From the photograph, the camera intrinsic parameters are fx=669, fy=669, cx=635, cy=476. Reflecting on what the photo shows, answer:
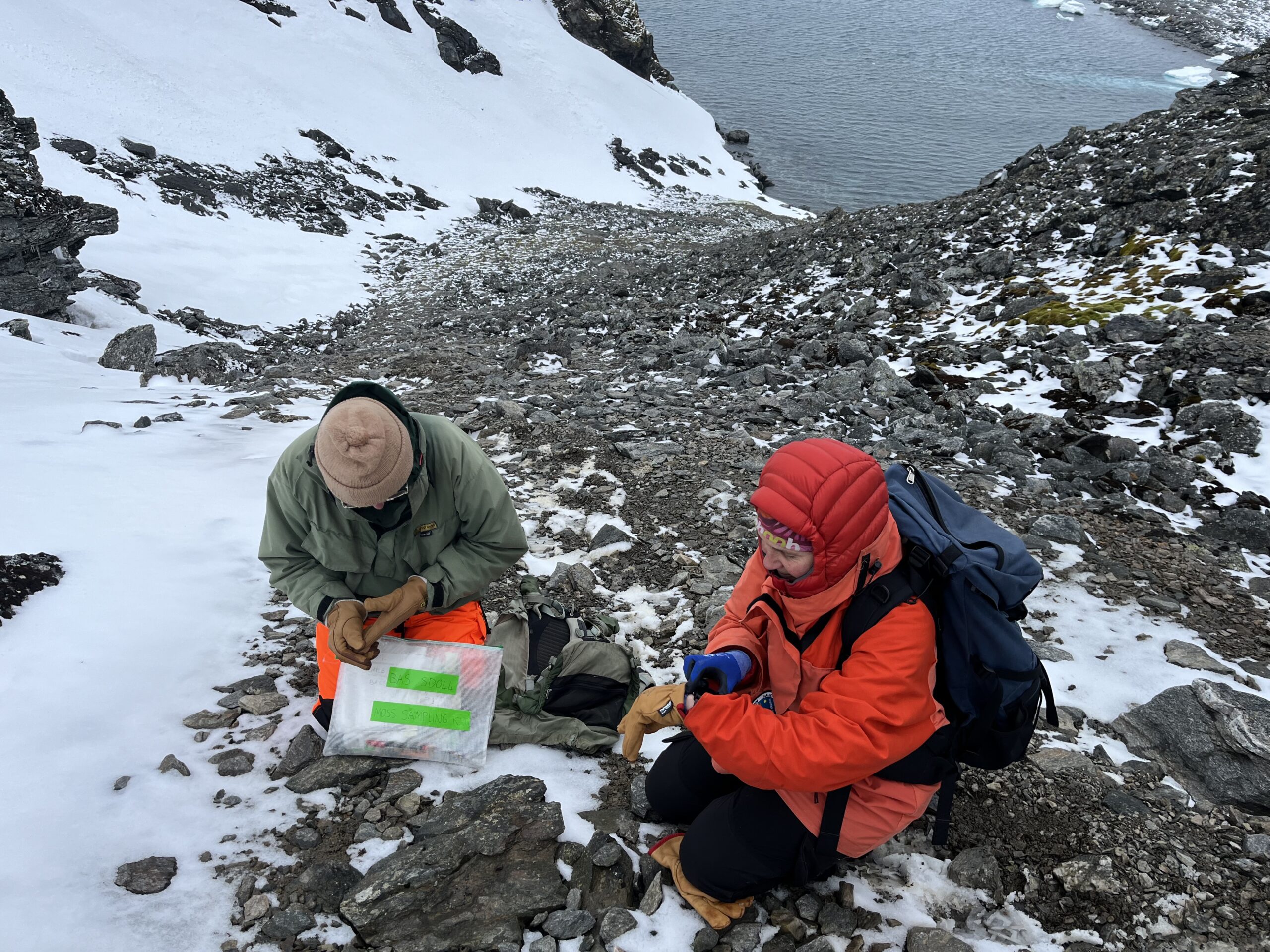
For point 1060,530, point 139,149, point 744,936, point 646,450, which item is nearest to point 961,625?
point 744,936

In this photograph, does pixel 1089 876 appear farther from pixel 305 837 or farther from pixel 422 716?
pixel 305 837

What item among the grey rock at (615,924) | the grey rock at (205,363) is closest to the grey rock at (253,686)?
the grey rock at (615,924)

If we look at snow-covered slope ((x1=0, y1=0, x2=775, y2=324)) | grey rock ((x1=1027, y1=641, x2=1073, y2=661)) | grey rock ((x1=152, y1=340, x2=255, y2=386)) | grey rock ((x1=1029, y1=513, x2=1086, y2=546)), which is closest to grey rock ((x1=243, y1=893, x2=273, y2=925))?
grey rock ((x1=1027, y1=641, x2=1073, y2=661))

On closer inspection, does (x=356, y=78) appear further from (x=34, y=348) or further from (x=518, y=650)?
(x=518, y=650)

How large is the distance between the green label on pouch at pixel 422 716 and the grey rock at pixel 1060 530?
413 cm

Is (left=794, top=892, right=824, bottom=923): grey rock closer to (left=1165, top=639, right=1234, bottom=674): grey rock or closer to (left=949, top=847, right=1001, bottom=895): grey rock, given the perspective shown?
(left=949, top=847, right=1001, bottom=895): grey rock

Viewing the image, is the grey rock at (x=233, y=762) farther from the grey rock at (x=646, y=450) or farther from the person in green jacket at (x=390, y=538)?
the grey rock at (x=646, y=450)

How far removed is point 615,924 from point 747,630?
1.16 meters

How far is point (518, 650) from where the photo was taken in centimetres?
341

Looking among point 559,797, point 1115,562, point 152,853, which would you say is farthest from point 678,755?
point 1115,562

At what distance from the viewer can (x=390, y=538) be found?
10.2 feet

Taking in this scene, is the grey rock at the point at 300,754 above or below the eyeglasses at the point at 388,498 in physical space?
below

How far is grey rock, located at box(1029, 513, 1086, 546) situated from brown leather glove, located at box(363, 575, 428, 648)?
4.23 meters

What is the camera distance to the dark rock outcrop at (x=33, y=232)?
400 inches
